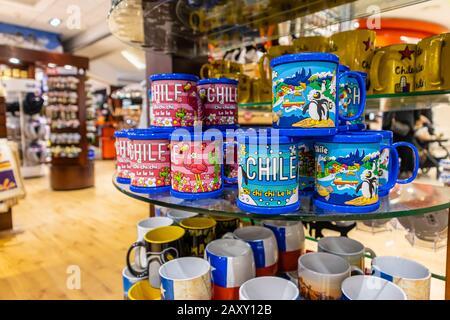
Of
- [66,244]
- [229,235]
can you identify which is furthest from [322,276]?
[66,244]

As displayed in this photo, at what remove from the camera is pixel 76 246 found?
8.31 ft

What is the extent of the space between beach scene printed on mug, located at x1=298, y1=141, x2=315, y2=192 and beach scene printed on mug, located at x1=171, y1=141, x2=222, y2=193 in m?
0.21

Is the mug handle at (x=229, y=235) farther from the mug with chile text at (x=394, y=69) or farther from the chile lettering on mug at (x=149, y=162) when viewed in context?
the mug with chile text at (x=394, y=69)

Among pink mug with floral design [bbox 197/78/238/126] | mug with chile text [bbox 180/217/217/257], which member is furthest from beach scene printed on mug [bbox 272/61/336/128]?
mug with chile text [bbox 180/217/217/257]

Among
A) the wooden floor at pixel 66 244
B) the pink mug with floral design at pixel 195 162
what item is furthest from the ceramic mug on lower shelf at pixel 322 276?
the wooden floor at pixel 66 244

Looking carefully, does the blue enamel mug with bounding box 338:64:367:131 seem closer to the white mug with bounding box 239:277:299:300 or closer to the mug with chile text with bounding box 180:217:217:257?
the white mug with bounding box 239:277:299:300

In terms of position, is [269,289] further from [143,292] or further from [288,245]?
[143,292]

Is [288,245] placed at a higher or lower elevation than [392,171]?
lower

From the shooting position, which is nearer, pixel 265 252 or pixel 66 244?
pixel 265 252

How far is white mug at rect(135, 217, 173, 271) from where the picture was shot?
40.2 inches

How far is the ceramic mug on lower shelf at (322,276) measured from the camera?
78 cm

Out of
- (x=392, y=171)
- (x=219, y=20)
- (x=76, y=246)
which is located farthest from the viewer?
(x=76, y=246)

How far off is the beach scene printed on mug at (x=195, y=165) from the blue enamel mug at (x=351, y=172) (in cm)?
25

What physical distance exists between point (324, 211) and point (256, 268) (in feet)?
1.28
